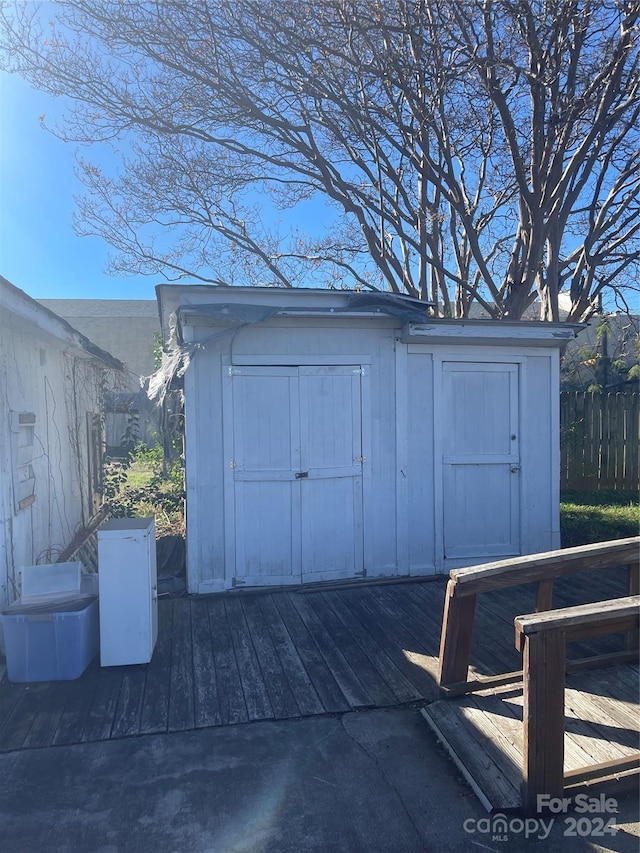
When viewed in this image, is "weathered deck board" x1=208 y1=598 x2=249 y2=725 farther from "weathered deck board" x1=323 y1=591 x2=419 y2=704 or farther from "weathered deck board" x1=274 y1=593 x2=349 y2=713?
"weathered deck board" x1=323 y1=591 x2=419 y2=704

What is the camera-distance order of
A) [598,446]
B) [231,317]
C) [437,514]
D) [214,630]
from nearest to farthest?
1. [214,630]
2. [231,317]
3. [437,514]
4. [598,446]

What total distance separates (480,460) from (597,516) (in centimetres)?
328

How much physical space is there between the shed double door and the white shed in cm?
1

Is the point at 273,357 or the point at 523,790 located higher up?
the point at 273,357

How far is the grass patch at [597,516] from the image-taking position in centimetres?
695

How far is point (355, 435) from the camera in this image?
17.6 feet

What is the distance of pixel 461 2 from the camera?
6633 millimetres

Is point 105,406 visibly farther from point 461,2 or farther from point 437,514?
point 461,2

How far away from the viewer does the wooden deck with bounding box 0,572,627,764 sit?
3127 mm

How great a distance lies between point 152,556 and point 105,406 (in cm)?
609

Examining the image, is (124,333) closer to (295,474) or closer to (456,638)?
(295,474)

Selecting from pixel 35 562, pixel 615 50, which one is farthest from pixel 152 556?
pixel 615 50

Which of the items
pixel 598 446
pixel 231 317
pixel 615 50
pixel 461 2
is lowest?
pixel 598 446

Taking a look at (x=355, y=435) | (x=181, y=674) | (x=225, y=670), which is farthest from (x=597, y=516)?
(x=181, y=674)
